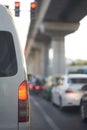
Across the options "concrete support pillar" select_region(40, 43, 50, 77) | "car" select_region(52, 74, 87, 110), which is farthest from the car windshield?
"concrete support pillar" select_region(40, 43, 50, 77)

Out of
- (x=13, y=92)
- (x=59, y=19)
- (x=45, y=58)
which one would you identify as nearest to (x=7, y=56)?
(x=13, y=92)

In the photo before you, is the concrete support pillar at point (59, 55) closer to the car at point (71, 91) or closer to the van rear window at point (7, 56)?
the car at point (71, 91)

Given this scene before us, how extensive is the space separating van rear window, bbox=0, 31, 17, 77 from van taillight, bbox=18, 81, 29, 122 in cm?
25

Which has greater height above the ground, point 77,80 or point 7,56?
point 7,56

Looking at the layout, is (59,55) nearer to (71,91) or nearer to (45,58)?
(45,58)

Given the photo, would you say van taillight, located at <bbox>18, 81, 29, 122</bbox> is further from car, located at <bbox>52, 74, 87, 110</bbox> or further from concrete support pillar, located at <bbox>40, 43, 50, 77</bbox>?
concrete support pillar, located at <bbox>40, 43, 50, 77</bbox>

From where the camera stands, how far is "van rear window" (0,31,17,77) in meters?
6.62

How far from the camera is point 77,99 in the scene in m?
18.8

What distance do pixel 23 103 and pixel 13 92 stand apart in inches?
8.5

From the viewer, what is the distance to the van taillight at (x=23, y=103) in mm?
6578

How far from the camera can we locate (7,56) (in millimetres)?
6711

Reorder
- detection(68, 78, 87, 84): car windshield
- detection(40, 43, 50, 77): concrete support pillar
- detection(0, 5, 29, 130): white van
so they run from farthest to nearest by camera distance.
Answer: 1. detection(40, 43, 50, 77): concrete support pillar
2. detection(68, 78, 87, 84): car windshield
3. detection(0, 5, 29, 130): white van

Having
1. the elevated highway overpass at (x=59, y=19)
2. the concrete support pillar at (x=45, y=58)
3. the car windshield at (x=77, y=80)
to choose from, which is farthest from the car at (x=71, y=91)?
the concrete support pillar at (x=45, y=58)

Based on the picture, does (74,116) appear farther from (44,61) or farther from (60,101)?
(44,61)
